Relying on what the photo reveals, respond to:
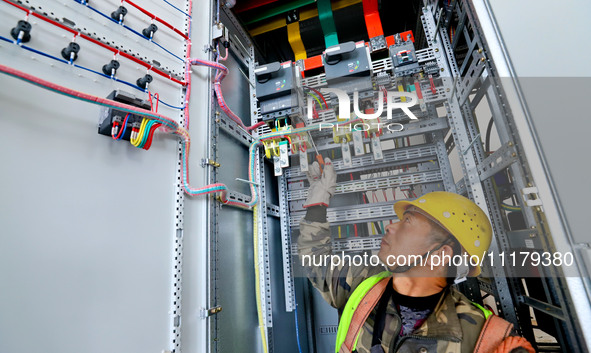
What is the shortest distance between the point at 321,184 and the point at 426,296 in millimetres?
793

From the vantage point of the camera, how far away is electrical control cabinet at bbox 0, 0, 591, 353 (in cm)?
68

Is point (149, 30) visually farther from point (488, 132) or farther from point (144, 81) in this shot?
point (488, 132)

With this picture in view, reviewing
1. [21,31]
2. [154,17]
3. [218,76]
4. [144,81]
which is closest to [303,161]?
[218,76]

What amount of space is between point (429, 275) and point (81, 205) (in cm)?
133

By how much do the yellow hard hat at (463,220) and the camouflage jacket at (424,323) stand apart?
0.67 feet

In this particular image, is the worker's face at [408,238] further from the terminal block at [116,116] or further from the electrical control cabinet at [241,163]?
the terminal block at [116,116]

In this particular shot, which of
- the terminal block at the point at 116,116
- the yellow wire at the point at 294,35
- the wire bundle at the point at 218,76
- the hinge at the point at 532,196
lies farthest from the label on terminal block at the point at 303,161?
the hinge at the point at 532,196

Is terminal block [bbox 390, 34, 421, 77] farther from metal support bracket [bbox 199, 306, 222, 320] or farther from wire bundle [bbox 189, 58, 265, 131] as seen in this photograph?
metal support bracket [bbox 199, 306, 222, 320]

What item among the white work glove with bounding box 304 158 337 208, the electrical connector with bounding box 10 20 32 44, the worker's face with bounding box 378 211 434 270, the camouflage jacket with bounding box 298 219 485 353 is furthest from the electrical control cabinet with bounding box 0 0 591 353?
the worker's face with bounding box 378 211 434 270

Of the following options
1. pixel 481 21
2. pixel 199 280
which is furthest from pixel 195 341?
pixel 481 21

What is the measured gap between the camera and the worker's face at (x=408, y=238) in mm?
1140

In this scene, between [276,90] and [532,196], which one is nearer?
[532,196]

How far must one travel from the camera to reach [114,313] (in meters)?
0.80

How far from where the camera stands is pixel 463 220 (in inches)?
42.9
